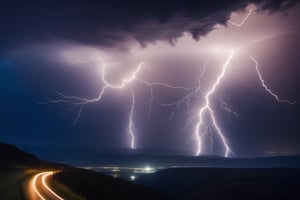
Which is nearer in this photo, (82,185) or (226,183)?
(82,185)

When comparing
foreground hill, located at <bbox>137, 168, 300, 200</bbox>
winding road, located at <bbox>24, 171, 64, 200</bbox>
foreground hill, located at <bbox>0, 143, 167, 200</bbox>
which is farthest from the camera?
foreground hill, located at <bbox>137, 168, 300, 200</bbox>

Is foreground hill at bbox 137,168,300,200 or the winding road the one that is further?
foreground hill at bbox 137,168,300,200

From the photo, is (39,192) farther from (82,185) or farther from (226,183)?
(226,183)

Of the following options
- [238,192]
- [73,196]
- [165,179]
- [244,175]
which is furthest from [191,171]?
[73,196]

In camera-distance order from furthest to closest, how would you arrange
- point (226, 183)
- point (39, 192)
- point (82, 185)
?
point (226, 183) < point (82, 185) < point (39, 192)

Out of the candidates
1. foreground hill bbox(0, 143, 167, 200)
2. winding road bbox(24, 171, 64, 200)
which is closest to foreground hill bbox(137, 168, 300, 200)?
foreground hill bbox(0, 143, 167, 200)

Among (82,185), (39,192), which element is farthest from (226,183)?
(39,192)

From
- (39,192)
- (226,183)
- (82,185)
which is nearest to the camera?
(39,192)

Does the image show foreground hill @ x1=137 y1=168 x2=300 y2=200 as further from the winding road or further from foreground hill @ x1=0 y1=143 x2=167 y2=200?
the winding road

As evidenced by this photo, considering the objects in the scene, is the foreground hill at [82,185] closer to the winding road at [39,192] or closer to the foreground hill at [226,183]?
the winding road at [39,192]

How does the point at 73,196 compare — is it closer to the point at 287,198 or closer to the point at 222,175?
the point at 287,198

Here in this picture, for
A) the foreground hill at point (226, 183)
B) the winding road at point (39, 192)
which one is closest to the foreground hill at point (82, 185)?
the winding road at point (39, 192)
